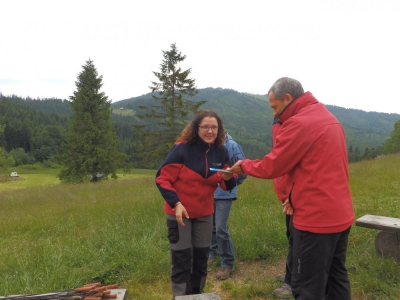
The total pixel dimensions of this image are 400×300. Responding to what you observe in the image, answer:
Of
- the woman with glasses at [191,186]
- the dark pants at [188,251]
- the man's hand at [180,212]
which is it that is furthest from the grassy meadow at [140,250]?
the man's hand at [180,212]

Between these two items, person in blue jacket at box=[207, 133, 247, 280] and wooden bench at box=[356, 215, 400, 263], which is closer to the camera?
wooden bench at box=[356, 215, 400, 263]

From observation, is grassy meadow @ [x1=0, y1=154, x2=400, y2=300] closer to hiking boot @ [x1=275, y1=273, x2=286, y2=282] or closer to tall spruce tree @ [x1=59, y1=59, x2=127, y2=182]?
hiking boot @ [x1=275, y1=273, x2=286, y2=282]

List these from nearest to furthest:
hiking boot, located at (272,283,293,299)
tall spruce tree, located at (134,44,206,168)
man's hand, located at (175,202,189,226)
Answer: man's hand, located at (175,202,189,226) < hiking boot, located at (272,283,293,299) < tall spruce tree, located at (134,44,206,168)

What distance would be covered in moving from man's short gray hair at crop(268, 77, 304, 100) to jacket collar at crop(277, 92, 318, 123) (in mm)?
47

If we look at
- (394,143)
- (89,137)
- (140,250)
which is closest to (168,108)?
(89,137)

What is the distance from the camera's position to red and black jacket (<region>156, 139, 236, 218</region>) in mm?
3029

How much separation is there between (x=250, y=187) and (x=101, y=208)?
397 centimetres

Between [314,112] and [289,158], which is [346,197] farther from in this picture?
[314,112]

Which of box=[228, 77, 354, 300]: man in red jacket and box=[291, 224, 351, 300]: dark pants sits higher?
box=[228, 77, 354, 300]: man in red jacket

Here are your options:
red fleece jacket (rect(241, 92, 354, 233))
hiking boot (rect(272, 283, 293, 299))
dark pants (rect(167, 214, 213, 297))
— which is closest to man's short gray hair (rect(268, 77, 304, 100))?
red fleece jacket (rect(241, 92, 354, 233))

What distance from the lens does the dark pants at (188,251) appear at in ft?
10.1

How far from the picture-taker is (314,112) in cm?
233

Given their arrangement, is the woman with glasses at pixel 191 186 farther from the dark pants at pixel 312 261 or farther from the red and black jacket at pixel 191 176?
the dark pants at pixel 312 261

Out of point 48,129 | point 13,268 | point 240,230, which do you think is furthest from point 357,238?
point 48,129
